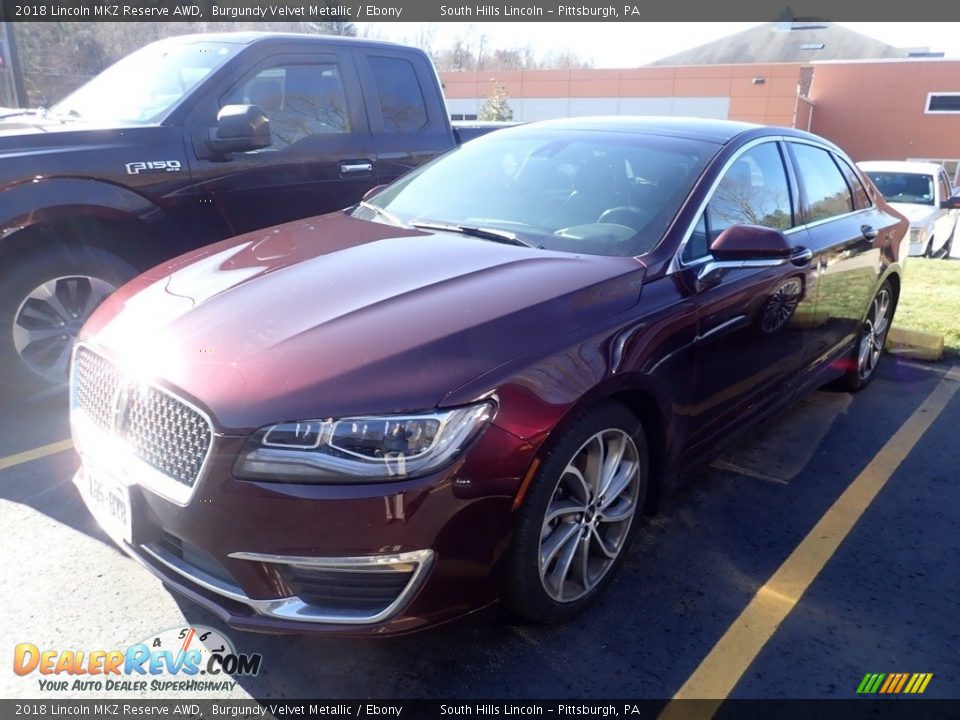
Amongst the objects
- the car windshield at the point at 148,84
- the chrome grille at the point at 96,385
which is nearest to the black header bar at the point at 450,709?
the chrome grille at the point at 96,385

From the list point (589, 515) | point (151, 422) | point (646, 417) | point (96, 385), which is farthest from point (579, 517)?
point (96, 385)

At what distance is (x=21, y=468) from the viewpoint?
3684 mm

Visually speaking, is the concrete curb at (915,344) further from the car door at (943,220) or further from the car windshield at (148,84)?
the car door at (943,220)

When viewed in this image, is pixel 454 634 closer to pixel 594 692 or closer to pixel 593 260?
pixel 594 692

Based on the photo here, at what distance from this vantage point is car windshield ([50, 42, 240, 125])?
4.62m

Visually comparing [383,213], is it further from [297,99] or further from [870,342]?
[870,342]

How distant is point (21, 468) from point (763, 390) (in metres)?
3.61

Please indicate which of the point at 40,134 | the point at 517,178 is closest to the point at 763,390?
the point at 517,178

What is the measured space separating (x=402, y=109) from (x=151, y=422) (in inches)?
159

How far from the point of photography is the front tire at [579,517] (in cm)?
236

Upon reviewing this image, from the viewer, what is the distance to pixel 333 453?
2.05 m

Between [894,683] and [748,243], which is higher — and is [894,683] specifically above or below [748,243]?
below

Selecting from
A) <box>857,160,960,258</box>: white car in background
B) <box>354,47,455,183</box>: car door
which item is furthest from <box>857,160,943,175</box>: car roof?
<box>354,47,455,183</box>: car door

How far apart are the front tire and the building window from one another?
43.3 m
